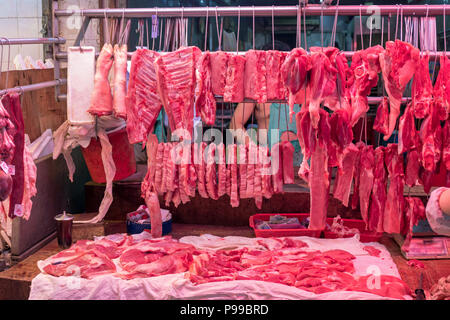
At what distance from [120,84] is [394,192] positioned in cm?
241

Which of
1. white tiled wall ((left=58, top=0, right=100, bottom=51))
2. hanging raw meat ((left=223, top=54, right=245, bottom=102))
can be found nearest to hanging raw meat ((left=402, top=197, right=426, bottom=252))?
hanging raw meat ((left=223, top=54, right=245, bottom=102))

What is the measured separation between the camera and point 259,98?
4512 millimetres

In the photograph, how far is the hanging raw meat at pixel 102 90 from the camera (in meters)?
4.70

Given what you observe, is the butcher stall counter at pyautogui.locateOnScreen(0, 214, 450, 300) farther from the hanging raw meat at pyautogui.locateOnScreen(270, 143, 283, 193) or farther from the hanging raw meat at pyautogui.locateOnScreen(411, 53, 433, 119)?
the hanging raw meat at pyautogui.locateOnScreen(411, 53, 433, 119)

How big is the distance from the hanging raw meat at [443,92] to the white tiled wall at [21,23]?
384cm

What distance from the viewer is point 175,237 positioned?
5.29 metres

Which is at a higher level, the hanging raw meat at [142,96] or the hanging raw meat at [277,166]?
the hanging raw meat at [142,96]

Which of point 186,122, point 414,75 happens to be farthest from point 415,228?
point 186,122

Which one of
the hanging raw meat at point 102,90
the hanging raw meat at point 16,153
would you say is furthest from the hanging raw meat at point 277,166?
the hanging raw meat at point 16,153

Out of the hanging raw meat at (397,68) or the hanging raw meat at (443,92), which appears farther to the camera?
the hanging raw meat at (443,92)

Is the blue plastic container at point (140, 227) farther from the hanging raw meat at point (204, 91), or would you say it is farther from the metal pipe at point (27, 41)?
the metal pipe at point (27, 41)

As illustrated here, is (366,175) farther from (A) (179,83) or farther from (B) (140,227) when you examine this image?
(B) (140,227)

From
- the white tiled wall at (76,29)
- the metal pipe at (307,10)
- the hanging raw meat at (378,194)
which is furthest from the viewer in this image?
the white tiled wall at (76,29)

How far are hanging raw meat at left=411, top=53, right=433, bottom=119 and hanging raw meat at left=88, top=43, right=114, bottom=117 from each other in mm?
2447
